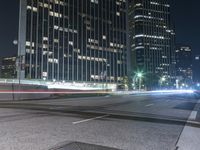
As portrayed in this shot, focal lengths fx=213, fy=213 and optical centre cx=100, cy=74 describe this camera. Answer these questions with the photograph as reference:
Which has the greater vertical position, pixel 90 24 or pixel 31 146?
pixel 90 24

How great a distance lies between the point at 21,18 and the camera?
341 ft

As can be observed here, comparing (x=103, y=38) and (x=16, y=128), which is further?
(x=103, y=38)

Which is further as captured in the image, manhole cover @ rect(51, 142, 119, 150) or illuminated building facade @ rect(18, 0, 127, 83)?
illuminated building facade @ rect(18, 0, 127, 83)

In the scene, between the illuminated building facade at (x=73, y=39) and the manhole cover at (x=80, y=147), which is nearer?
the manhole cover at (x=80, y=147)

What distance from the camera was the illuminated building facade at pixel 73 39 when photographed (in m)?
105

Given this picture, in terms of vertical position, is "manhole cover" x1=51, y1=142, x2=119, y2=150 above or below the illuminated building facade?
below

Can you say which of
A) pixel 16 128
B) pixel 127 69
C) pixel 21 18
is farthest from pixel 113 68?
pixel 16 128

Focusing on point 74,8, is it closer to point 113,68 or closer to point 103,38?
point 103,38

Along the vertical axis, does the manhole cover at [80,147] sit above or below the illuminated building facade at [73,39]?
below

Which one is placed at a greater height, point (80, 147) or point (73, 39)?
point (73, 39)

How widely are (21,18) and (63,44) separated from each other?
81.2 ft

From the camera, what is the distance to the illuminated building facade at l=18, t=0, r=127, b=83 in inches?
4146

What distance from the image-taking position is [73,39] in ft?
397

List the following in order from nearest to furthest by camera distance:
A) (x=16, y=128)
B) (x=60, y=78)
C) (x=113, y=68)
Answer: (x=16, y=128) → (x=60, y=78) → (x=113, y=68)
